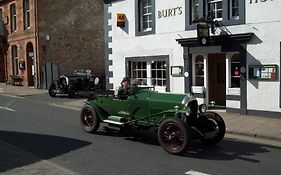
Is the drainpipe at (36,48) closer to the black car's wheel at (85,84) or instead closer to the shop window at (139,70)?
the black car's wheel at (85,84)

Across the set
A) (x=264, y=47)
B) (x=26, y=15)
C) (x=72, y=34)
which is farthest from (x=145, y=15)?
(x=26, y=15)

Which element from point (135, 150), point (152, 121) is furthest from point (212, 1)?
point (135, 150)

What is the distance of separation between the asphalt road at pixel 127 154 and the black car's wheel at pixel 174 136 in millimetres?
170

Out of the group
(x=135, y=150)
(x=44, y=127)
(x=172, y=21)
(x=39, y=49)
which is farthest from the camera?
(x=39, y=49)

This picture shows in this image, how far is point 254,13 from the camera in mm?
12984

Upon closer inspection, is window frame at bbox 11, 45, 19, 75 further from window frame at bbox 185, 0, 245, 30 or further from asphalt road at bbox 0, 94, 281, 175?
asphalt road at bbox 0, 94, 281, 175

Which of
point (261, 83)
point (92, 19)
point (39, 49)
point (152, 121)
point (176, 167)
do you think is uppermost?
point (92, 19)

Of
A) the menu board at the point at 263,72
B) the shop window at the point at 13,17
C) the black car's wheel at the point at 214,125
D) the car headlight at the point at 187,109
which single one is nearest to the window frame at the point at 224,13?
the menu board at the point at 263,72

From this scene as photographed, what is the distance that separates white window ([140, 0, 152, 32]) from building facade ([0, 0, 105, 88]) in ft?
35.6

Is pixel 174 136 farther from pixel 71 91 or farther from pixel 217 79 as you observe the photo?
pixel 71 91

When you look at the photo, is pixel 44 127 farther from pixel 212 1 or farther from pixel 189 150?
pixel 212 1

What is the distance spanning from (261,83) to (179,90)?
360 cm

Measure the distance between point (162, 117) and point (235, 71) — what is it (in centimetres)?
592

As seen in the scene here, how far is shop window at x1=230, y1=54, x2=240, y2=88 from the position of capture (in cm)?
1387
